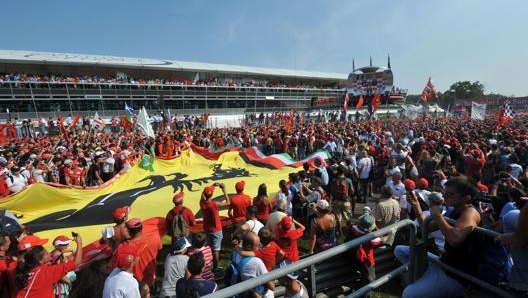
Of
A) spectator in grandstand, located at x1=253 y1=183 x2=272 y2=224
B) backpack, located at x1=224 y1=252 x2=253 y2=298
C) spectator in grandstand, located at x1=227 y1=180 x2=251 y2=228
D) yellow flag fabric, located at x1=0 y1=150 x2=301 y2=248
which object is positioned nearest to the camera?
backpack, located at x1=224 y1=252 x2=253 y2=298

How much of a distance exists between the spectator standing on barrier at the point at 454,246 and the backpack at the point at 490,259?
5 centimetres

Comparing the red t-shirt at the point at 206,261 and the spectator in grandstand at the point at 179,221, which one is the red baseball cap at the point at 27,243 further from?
the red t-shirt at the point at 206,261

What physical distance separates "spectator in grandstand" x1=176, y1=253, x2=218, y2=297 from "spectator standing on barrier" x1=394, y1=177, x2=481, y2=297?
1977 millimetres

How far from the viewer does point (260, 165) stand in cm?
1363

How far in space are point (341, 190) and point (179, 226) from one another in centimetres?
384

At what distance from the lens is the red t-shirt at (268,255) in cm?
452

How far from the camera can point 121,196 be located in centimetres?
955

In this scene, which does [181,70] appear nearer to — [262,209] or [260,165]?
[260,165]

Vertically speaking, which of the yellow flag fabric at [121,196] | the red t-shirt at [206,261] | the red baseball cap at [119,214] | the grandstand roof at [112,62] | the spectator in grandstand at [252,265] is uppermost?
the grandstand roof at [112,62]

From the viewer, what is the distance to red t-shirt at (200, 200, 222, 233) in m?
6.56

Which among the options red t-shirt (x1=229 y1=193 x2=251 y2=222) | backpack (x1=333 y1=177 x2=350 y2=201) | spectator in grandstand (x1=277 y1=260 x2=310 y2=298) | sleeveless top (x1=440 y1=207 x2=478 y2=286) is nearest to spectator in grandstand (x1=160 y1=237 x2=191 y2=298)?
spectator in grandstand (x1=277 y1=260 x2=310 y2=298)

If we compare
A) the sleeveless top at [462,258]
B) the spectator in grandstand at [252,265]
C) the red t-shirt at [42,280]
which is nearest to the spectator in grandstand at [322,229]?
the spectator in grandstand at [252,265]

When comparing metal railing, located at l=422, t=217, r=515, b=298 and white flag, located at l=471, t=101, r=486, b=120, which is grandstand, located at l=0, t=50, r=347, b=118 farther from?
metal railing, located at l=422, t=217, r=515, b=298

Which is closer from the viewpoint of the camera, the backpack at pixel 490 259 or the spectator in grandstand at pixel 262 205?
the backpack at pixel 490 259
